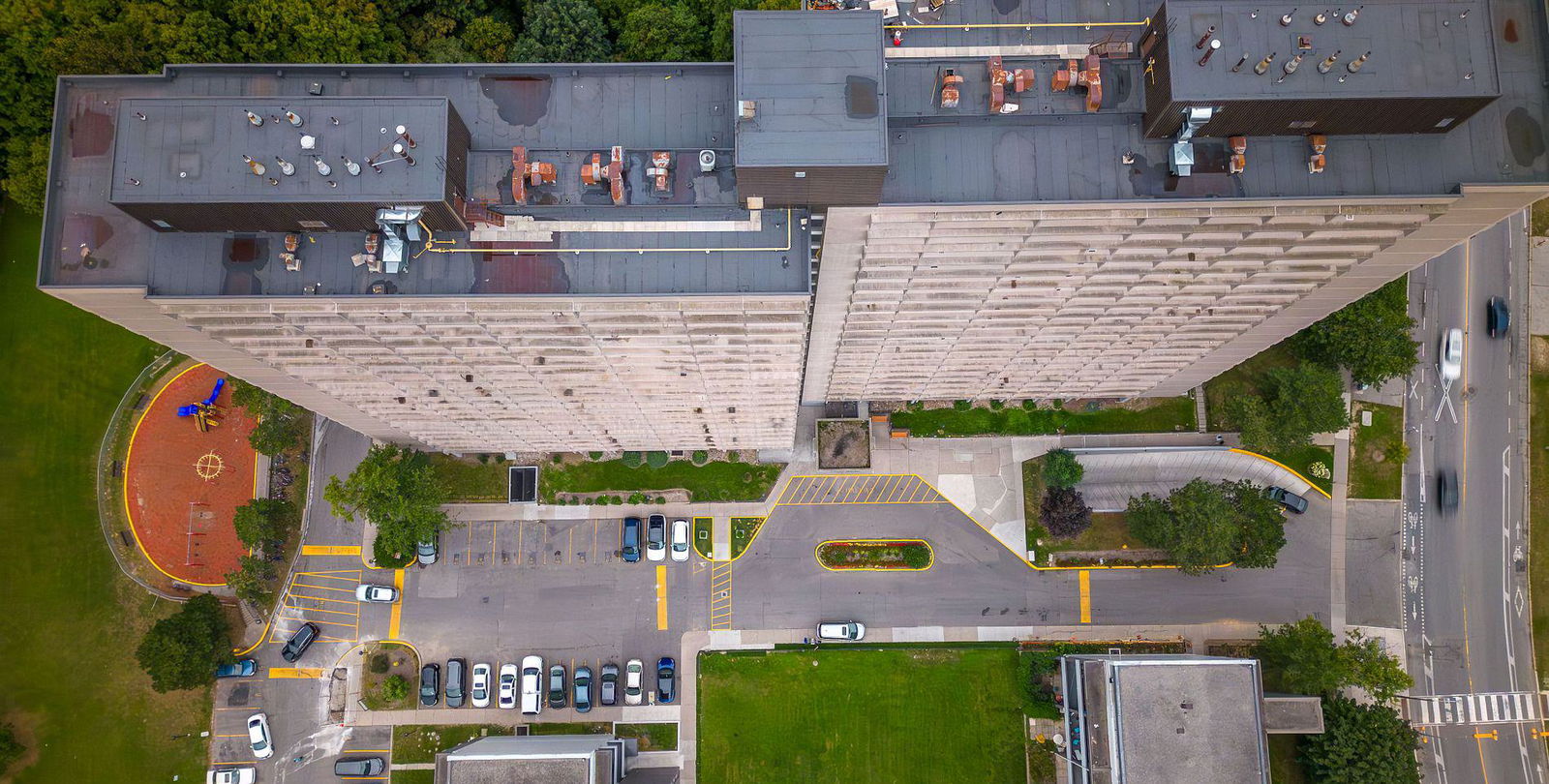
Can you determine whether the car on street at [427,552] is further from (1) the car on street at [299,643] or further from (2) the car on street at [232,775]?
(2) the car on street at [232,775]

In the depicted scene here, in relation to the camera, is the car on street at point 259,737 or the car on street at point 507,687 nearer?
the car on street at point 259,737

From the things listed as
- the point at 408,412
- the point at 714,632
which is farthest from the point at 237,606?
the point at 714,632

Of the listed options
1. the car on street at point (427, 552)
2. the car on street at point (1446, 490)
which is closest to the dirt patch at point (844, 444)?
the car on street at point (427, 552)

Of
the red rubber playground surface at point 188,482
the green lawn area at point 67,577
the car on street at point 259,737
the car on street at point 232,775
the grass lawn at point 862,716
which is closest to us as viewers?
the car on street at point 232,775

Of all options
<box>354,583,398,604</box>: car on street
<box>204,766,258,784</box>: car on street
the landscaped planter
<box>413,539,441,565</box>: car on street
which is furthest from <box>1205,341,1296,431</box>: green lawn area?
<box>204,766,258,784</box>: car on street

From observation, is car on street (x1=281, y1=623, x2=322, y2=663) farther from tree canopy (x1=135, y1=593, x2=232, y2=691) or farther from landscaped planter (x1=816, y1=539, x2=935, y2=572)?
landscaped planter (x1=816, y1=539, x2=935, y2=572)

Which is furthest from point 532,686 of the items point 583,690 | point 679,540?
point 679,540

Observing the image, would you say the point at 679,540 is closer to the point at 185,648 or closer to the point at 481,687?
the point at 481,687
